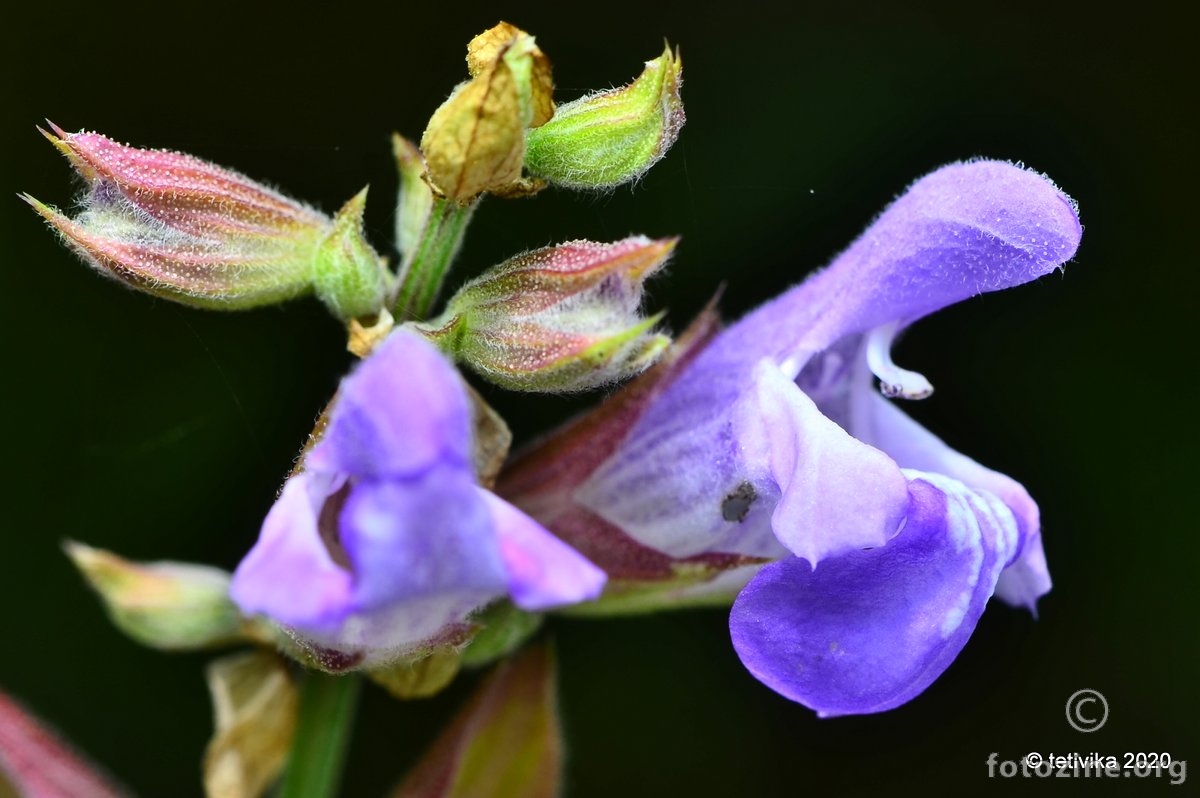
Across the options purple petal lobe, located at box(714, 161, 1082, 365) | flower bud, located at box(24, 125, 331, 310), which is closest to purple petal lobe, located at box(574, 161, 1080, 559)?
purple petal lobe, located at box(714, 161, 1082, 365)

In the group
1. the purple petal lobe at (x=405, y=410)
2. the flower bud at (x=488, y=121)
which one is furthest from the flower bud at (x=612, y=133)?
the purple petal lobe at (x=405, y=410)

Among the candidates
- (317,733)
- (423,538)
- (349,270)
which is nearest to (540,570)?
(423,538)

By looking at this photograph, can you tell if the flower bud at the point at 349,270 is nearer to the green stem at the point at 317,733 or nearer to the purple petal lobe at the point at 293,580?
the purple petal lobe at the point at 293,580

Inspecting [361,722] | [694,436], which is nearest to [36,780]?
[694,436]

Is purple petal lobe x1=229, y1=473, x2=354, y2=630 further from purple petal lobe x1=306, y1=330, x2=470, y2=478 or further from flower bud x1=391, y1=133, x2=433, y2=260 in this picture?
flower bud x1=391, y1=133, x2=433, y2=260

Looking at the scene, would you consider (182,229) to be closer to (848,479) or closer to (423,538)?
(423,538)

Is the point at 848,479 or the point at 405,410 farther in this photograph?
the point at 848,479
